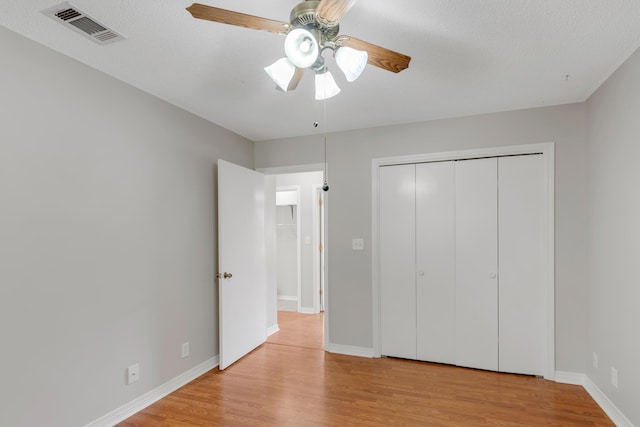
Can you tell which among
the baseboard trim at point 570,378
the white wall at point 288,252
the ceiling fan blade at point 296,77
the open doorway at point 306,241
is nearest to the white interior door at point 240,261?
the open doorway at point 306,241

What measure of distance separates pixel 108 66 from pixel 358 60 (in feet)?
5.76

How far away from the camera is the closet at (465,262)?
9.74ft

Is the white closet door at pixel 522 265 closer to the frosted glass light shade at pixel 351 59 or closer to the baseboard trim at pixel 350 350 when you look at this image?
the baseboard trim at pixel 350 350

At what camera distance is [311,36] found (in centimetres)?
131

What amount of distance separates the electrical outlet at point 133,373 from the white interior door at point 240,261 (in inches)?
30.7

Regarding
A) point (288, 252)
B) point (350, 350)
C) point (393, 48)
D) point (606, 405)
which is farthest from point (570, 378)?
point (288, 252)

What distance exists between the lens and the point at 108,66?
2193mm

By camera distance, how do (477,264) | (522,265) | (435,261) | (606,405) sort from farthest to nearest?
1. (435,261)
2. (477,264)
3. (522,265)
4. (606,405)

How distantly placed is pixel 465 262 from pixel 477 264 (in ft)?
0.34

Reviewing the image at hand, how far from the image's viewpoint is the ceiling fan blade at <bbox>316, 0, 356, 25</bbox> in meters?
1.20

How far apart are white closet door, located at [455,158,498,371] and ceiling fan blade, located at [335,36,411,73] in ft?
6.18

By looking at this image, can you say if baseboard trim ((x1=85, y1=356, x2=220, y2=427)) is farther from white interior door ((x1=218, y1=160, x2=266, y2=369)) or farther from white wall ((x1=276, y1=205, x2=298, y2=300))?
white wall ((x1=276, y1=205, x2=298, y2=300))

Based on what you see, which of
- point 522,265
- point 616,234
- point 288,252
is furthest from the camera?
point 288,252

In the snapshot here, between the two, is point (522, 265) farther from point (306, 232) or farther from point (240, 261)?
point (306, 232)
